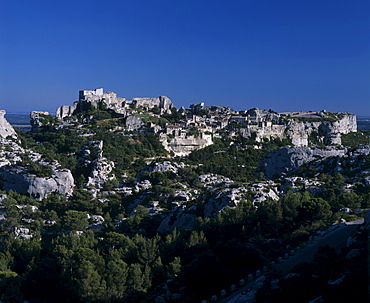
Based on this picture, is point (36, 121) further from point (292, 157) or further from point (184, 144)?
point (292, 157)

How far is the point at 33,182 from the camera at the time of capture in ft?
116

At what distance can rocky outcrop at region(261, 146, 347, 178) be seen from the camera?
140ft

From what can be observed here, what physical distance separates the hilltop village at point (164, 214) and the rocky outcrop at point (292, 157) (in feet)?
0.46

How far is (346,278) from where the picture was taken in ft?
39.4

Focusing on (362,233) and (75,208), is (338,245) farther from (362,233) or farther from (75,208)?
(75,208)

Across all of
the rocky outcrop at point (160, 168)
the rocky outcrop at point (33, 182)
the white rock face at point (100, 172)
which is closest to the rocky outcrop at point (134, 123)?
the white rock face at point (100, 172)

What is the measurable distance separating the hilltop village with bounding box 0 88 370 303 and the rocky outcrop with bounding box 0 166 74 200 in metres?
0.11

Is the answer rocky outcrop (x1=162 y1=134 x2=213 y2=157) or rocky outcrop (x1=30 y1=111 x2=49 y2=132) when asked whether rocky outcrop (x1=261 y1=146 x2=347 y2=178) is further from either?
rocky outcrop (x1=30 y1=111 x2=49 y2=132)

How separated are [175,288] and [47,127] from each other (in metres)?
42.4

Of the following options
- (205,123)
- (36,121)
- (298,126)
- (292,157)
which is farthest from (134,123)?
(298,126)

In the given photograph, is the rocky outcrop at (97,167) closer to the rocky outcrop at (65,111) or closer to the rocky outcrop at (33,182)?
the rocky outcrop at (33,182)

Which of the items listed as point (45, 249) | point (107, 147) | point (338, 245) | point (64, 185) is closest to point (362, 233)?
point (338, 245)

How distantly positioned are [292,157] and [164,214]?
17.0 meters

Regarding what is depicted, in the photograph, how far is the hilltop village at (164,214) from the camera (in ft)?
58.6
